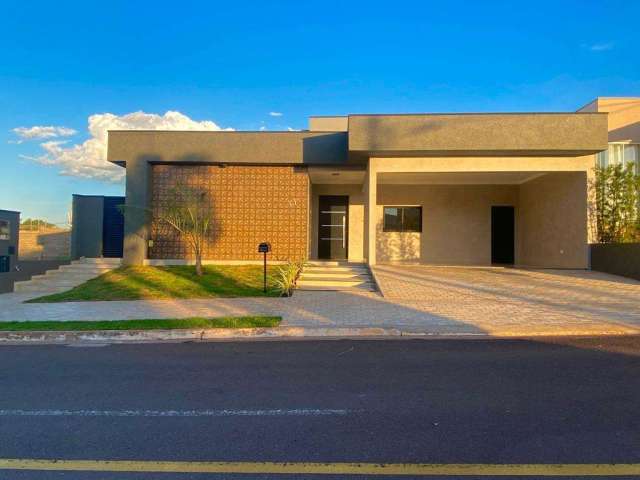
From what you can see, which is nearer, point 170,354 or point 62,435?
point 62,435

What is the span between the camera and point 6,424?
167 inches

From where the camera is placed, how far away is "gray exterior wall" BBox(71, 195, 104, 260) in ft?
63.1

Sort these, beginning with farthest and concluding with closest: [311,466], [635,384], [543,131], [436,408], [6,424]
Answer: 1. [543,131]
2. [635,384]
3. [436,408]
4. [6,424]
5. [311,466]

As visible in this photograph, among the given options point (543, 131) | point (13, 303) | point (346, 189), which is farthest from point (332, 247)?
point (13, 303)

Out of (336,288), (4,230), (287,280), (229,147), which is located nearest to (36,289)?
(4,230)

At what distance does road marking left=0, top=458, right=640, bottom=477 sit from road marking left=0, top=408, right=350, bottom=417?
3.13ft

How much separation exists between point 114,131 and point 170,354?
42.8ft

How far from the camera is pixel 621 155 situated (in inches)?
648

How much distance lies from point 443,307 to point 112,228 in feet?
49.8

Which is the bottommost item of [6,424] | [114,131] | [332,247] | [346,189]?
[6,424]

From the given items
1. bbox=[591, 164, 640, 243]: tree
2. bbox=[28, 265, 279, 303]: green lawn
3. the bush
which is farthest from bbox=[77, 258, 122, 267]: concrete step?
bbox=[591, 164, 640, 243]: tree

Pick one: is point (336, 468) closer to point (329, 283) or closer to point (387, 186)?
point (329, 283)

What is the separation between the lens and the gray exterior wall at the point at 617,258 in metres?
13.6

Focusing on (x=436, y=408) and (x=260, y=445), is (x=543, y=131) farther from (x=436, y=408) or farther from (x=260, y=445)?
(x=260, y=445)
